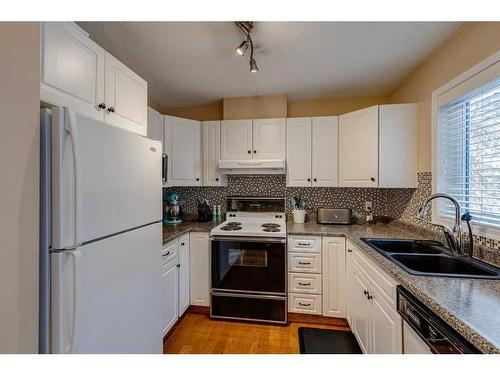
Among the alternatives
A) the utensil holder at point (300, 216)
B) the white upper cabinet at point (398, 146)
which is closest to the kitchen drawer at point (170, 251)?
the utensil holder at point (300, 216)

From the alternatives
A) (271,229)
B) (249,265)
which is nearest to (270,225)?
(271,229)

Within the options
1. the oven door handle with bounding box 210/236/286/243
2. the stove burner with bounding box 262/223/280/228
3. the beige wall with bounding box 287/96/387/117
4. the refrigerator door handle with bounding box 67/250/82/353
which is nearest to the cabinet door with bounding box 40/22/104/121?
the refrigerator door handle with bounding box 67/250/82/353

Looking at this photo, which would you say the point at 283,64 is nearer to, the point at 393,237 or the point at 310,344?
the point at 393,237

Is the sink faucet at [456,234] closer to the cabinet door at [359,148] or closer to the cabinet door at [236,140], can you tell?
the cabinet door at [359,148]

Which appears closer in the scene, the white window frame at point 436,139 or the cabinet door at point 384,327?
the cabinet door at point 384,327

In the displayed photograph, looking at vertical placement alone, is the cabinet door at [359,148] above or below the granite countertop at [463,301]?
above

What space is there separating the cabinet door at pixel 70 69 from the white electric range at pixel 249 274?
147 centimetres

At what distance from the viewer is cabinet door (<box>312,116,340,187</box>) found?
256cm

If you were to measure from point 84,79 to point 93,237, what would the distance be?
0.82 m

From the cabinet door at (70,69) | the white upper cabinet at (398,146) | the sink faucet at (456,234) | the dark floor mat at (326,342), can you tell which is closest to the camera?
the cabinet door at (70,69)

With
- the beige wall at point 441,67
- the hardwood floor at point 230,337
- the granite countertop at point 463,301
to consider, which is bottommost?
the hardwood floor at point 230,337

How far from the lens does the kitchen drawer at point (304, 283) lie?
2.19 meters

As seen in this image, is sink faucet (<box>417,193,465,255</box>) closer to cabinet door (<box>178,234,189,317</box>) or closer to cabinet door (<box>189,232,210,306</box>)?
cabinet door (<box>189,232,210,306</box>)

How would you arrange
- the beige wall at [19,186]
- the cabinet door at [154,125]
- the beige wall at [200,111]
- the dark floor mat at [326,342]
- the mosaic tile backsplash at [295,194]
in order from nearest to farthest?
1. the beige wall at [19,186]
2. the dark floor mat at [326,342]
3. the cabinet door at [154,125]
4. the mosaic tile backsplash at [295,194]
5. the beige wall at [200,111]
